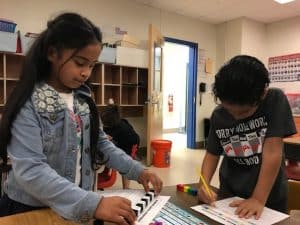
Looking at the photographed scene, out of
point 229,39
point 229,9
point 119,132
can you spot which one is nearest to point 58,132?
point 119,132

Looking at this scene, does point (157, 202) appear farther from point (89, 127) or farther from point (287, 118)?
point (287, 118)

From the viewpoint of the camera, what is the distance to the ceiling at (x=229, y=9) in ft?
14.3

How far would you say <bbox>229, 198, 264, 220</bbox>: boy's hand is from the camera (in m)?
0.79

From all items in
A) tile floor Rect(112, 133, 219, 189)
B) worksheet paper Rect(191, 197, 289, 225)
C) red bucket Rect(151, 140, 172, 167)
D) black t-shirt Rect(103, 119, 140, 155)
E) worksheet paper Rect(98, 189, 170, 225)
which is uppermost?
worksheet paper Rect(98, 189, 170, 225)

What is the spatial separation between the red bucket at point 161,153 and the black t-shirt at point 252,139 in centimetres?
276

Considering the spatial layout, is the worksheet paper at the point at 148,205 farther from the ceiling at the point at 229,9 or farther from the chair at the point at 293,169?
the ceiling at the point at 229,9

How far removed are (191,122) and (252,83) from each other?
4.53 meters

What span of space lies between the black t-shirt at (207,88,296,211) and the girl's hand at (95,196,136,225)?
537mm

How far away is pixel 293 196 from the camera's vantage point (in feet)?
3.64

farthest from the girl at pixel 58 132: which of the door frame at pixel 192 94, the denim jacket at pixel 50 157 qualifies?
the door frame at pixel 192 94

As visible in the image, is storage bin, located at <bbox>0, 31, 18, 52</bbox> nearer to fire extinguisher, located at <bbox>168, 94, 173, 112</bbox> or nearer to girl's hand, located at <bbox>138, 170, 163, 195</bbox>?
girl's hand, located at <bbox>138, 170, 163, 195</bbox>

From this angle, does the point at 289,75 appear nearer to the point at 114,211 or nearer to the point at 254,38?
the point at 254,38

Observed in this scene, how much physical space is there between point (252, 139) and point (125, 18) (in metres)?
3.67

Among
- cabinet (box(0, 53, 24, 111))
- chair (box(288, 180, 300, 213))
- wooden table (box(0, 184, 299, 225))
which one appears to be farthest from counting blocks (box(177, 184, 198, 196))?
cabinet (box(0, 53, 24, 111))
